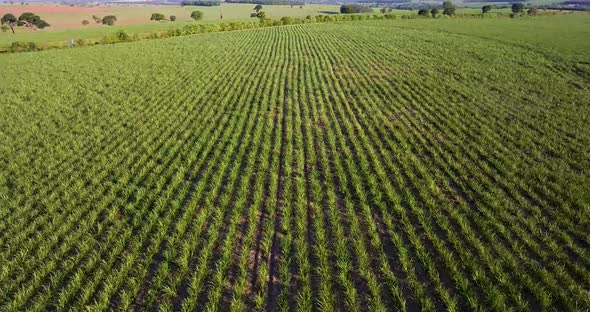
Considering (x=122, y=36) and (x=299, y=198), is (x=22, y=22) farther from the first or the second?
(x=299, y=198)

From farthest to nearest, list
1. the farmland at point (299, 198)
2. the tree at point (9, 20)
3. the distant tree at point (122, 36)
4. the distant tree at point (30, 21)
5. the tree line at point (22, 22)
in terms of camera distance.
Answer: the distant tree at point (30, 21), the tree line at point (22, 22), the tree at point (9, 20), the distant tree at point (122, 36), the farmland at point (299, 198)

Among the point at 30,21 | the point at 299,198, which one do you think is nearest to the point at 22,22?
the point at 30,21

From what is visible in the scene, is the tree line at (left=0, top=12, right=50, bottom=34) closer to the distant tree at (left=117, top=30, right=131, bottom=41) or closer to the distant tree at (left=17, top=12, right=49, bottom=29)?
the distant tree at (left=17, top=12, right=49, bottom=29)

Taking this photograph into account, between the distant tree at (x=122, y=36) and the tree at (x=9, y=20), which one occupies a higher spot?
the tree at (x=9, y=20)

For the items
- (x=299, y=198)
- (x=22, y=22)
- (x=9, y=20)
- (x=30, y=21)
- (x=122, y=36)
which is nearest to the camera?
(x=299, y=198)

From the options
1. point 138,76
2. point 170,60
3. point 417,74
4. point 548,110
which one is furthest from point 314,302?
point 170,60

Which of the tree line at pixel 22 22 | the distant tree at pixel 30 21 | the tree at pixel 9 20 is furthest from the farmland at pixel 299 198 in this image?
the tree at pixel 9 20

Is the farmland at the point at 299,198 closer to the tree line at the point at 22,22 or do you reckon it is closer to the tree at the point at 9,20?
the tree line at the point at 22,22

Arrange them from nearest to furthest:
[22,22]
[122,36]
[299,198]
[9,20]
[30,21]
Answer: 1. [299,198]
2. [122,36]
3. [9,20]
4. [22,22]
5. [30,21]

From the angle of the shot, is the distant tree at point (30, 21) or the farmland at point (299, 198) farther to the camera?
the distant tree at point (30, 21)
